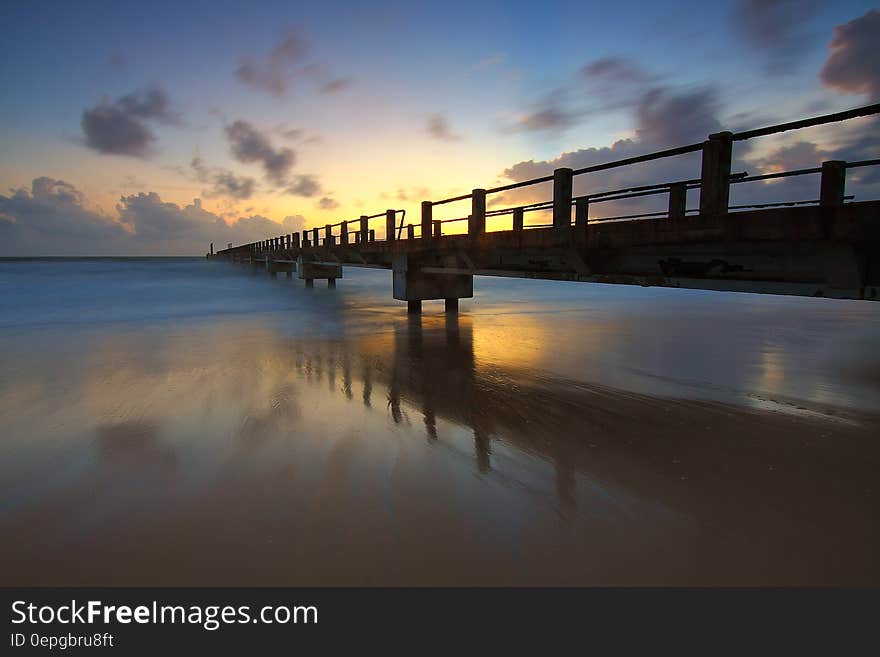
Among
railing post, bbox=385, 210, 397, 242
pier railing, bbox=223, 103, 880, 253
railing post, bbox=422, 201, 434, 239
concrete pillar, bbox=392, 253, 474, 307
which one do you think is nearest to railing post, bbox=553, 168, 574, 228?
pier railing, bbox=223, 103, 880, 253

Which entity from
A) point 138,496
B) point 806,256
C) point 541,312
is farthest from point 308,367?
point 541,312

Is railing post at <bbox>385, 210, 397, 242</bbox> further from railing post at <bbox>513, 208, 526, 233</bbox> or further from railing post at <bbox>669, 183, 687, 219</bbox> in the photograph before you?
railing post at <bbox>669, 183, 687, 219</bbox>

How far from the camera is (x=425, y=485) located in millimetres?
3992

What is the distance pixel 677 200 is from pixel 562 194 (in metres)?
1.98

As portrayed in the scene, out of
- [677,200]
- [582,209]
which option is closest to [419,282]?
[582,209]

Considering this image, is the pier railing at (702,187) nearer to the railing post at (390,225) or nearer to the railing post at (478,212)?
the railing post at (478,212)

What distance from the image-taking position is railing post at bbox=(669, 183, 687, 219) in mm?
7566

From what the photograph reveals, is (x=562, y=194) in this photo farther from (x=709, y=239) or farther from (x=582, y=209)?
(x=709, y=239)

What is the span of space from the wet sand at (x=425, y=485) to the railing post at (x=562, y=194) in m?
3.16

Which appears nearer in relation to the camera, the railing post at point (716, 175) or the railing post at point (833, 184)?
the railing post at point (833, 184)

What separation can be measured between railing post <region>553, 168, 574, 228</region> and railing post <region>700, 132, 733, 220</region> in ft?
8.40

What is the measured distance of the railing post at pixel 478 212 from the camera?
11.2 m

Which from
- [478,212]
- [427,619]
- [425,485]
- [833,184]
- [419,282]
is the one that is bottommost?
[427,619]

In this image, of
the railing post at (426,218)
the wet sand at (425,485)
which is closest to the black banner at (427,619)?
the wet sand at (425,485)
